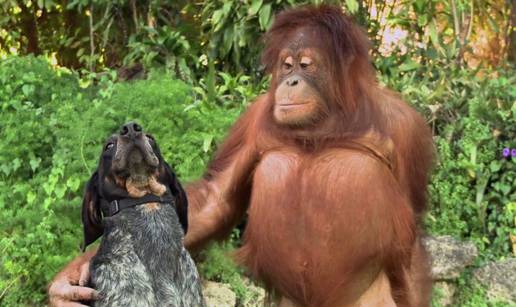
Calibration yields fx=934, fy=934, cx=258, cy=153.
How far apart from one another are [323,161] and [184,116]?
102 inches

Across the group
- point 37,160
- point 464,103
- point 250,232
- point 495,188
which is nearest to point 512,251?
point 495,188

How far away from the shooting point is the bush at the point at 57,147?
4.94 m

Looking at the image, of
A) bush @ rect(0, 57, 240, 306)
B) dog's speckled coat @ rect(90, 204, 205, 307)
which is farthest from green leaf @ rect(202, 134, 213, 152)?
dog's speckled coat @ rect(90, 204, 205, 307)

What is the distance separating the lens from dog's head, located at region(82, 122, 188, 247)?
2861mm

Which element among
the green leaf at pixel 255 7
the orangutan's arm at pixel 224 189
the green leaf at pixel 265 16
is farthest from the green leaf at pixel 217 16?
the orangutan's arm at pixel 224 189

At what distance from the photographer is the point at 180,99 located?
560 centimetres

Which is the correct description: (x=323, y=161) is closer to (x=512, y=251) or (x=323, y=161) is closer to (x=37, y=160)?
(x=37, y=160)

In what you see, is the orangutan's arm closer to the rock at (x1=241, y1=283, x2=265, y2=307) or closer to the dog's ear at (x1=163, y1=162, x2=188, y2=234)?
the dog's ear at (x1=163, y1=162, x2=188, y2=234)

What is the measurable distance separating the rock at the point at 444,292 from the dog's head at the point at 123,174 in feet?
10.7

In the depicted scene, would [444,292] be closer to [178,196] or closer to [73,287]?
[178,196]

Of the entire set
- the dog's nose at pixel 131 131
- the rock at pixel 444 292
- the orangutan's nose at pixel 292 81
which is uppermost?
the orangutan's nose at pixel 292 81

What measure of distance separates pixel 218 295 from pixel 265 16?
2.35 m

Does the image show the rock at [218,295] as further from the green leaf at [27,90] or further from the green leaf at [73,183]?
the green leaf at [27,90]

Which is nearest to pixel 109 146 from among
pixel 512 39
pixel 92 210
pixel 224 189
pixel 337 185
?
pixel 92 210
